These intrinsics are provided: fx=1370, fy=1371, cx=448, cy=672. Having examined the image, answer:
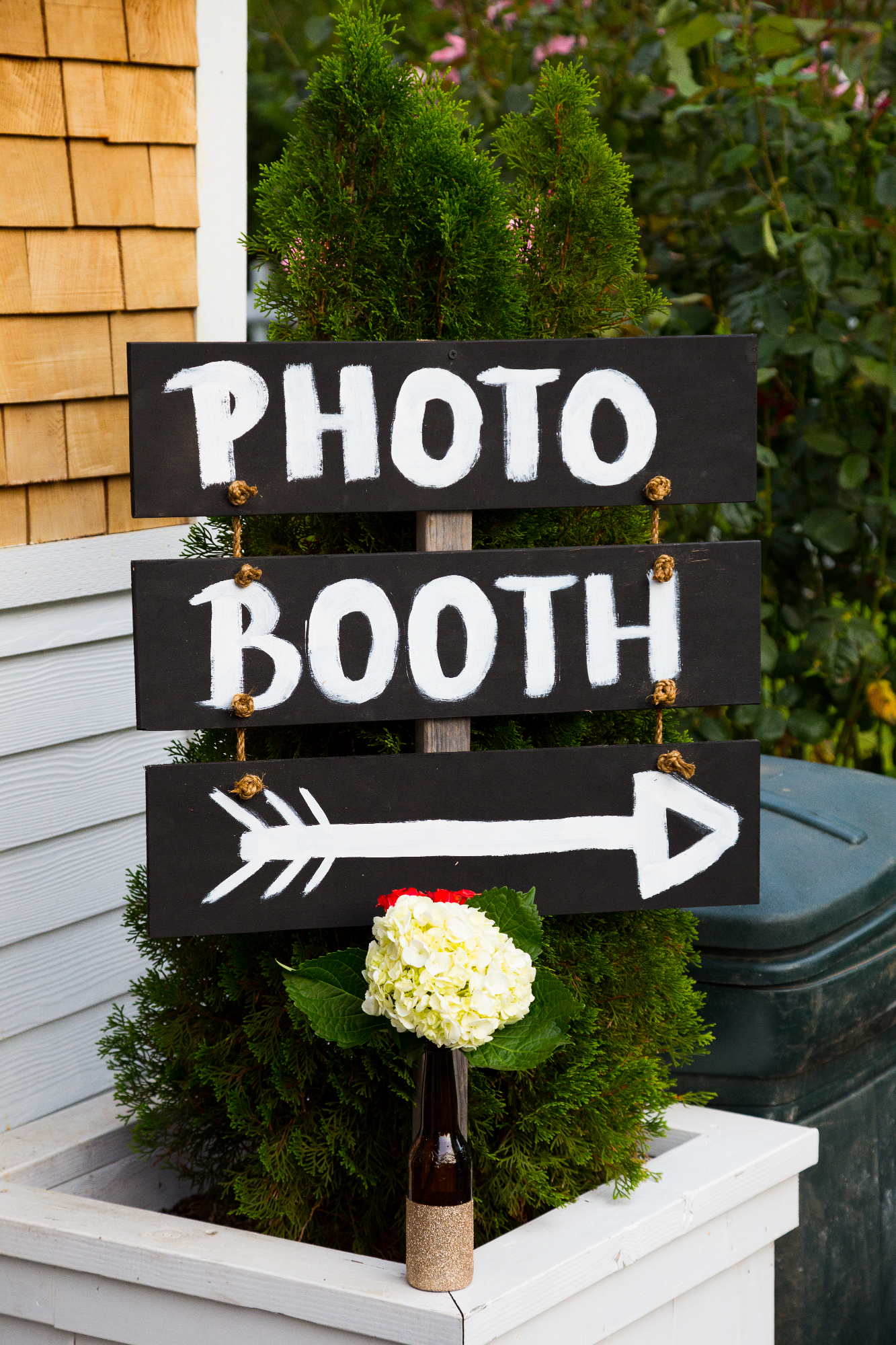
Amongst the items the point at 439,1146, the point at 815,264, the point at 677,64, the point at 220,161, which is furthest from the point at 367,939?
the point at 677,64

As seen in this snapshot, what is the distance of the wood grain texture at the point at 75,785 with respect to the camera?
213 centimetres

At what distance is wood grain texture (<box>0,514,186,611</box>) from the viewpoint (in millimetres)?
2072

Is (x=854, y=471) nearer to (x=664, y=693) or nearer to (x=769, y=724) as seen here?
(x=769, y=724)

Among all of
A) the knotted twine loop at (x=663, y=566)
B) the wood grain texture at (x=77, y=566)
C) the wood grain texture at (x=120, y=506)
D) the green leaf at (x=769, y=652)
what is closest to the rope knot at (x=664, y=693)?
the knotted twine loop at (x=663, y=566)

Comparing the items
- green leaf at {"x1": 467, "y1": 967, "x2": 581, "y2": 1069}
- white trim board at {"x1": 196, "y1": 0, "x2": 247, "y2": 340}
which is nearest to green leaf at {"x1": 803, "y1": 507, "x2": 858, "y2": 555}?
white trim board at {"x1": 196, "y1": 0, "x2": 247, "y2": 340}

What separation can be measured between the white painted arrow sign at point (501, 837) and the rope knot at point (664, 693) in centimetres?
9

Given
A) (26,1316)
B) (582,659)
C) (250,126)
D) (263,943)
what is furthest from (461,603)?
(250,126)

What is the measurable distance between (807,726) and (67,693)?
192 cm

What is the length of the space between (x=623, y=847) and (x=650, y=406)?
1.73 feet

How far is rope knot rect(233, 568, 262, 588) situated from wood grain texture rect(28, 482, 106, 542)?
2.35ft

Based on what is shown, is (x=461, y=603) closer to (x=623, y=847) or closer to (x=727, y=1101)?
(x=623, y=847)

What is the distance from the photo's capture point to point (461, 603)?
1578mm

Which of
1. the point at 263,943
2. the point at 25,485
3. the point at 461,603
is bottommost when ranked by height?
the point at 263,943

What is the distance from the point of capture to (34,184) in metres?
2.05
